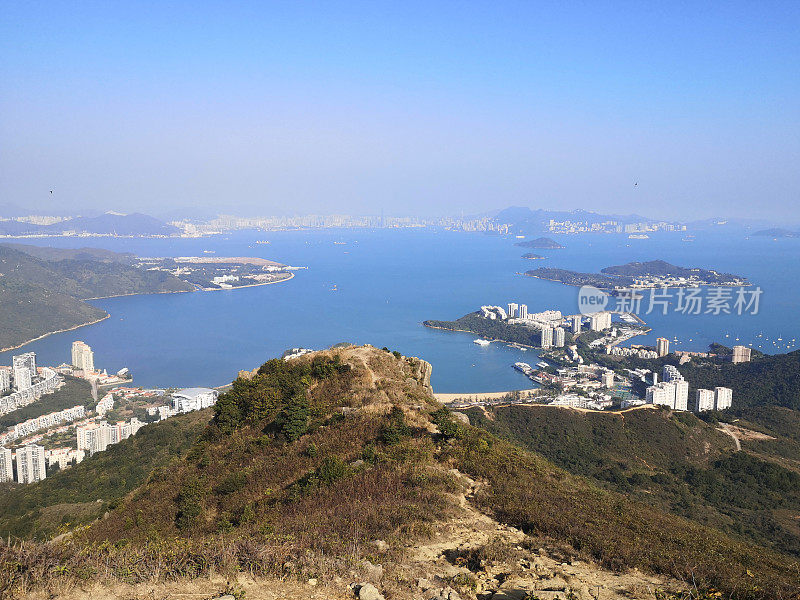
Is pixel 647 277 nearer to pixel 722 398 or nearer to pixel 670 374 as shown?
pixel 670 374

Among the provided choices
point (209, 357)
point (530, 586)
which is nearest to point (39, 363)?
point (209, 357)

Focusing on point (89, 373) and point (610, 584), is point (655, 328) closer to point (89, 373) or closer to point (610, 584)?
point (89, 373)

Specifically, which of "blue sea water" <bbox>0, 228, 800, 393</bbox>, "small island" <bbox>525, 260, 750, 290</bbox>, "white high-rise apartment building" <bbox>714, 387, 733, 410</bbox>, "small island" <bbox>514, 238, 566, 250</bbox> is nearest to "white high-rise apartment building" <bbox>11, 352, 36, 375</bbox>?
"blue sea water" <bbox>0, 228, 800, 393</bbox>

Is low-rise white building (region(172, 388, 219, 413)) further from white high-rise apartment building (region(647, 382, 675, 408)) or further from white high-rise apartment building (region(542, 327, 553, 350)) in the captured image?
white high-rise apartment building (region(542, 327, 553, 350))

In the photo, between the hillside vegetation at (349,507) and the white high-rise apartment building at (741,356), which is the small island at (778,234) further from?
the hillside vegetation at (349,507)

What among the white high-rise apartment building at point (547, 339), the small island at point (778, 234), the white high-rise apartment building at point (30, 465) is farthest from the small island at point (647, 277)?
the small island at point (778, 234)

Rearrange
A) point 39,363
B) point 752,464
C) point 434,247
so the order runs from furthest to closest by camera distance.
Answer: point 434,247
point 39,363
point 752,464
